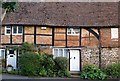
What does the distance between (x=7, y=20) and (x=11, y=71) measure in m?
4.79

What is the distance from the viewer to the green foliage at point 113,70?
25.8 metres

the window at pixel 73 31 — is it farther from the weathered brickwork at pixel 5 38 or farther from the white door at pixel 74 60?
the weathered brickwork at pixel 5 38

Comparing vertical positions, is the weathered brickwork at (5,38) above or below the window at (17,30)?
below

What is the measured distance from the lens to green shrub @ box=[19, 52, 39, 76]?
25.7 m

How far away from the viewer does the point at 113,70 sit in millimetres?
26047

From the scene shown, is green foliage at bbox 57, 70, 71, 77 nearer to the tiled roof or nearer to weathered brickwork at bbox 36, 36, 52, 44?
weathered brickwork at bbox 36, 36, 52, 44

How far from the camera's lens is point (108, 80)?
2456 cm

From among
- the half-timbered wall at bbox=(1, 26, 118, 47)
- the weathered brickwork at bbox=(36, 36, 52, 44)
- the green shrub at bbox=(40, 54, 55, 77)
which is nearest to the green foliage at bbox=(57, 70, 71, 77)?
the green shrub at bbox=(40, 54, 55, 77)

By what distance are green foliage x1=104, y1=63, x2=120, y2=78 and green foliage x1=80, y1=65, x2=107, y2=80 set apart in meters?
0.65

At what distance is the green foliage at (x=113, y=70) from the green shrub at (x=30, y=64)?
19.5 ft

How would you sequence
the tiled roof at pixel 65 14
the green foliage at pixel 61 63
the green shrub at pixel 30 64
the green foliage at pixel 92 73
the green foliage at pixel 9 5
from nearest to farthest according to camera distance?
1. the green foliage at pixel 9 5
2. the green foliage at pixel 92 73
3. the green shrub at pixel 30 64
4. the green foliage at pixel 61 63
5. the tiled roof at pixel 65 14

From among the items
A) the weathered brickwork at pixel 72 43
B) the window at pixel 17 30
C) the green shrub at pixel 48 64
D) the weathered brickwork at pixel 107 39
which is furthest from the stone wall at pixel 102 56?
the window at pixel 17 30

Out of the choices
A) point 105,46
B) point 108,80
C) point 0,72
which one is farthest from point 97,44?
point 0,72

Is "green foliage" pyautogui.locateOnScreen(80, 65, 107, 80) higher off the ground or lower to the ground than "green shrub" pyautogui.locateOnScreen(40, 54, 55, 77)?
lower
